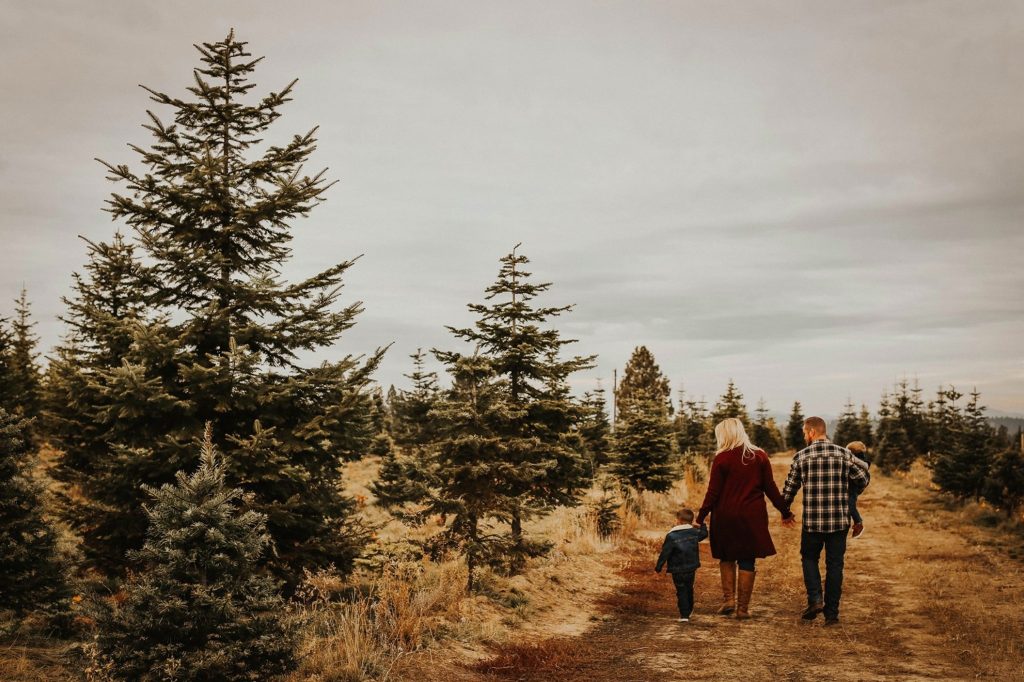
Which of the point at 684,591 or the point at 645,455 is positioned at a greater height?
the point at 645,455

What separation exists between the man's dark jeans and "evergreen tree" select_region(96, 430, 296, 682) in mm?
6007

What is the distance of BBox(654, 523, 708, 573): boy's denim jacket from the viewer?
7879 mm

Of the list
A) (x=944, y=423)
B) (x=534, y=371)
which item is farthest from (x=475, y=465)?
(x=944, y=423)

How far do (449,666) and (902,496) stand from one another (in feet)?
80.4

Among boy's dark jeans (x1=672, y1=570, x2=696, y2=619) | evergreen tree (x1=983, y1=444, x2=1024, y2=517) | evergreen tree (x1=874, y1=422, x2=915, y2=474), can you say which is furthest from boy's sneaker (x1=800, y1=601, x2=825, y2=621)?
evergreen tree (x1=874, y1=422, x2=915, y2=474)

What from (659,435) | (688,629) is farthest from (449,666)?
(659,435)

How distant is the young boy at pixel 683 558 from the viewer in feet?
25.9

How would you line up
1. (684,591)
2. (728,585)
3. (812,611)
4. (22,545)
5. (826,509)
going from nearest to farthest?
(22,545) < (826,509) < (812,611) < (684,591) < (728,585)

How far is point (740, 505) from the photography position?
7.68 meters

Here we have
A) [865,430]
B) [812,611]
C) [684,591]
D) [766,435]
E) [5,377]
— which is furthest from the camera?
[766,435]

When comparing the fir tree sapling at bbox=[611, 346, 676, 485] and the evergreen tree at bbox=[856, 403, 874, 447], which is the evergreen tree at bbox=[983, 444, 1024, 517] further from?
the evergreen tree at bbox=[856, 403, 874, 447]

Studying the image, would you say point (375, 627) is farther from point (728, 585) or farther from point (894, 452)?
point (894, 452)

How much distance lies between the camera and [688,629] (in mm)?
7559

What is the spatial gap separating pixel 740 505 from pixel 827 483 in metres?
1.04
